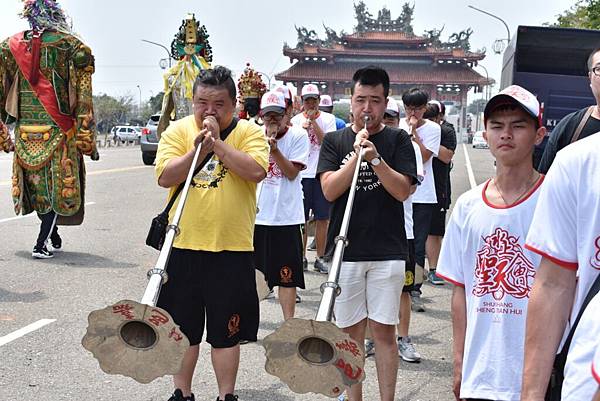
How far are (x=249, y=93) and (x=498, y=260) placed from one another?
3911 mm

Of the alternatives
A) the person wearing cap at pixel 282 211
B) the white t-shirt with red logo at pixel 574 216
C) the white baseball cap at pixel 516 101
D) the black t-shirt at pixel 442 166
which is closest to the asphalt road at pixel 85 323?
the person wearing cap at pixel 282 211

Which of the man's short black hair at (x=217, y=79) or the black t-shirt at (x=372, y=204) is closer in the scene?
the man's short black hair at (x=217, y=79)

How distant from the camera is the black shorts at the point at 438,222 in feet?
26.8

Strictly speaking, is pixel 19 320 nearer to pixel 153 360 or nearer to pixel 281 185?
pixel 281 185

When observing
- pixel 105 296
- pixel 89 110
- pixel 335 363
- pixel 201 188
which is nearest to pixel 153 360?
pixel 335 363

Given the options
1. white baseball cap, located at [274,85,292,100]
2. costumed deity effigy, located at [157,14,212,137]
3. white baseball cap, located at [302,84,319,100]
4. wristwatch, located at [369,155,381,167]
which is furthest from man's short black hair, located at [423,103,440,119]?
wristwatch, located at [369,155,381,167]

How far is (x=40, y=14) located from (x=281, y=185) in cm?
321

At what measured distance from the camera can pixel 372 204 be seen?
14.2 ft

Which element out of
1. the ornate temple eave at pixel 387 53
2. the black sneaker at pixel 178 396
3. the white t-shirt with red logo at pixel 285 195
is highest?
the ornate temple eave at pixel 387 53

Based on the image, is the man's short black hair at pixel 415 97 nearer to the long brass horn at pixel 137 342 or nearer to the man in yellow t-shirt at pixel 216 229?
the man in yellow t-shirt at pixel 216 229

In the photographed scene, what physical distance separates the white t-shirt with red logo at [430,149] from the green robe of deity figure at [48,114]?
117 inches

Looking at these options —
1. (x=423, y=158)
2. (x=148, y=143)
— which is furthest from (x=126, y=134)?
(x=423, y=158)

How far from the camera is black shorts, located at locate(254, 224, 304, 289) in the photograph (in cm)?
588

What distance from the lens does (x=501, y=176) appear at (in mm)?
3123
